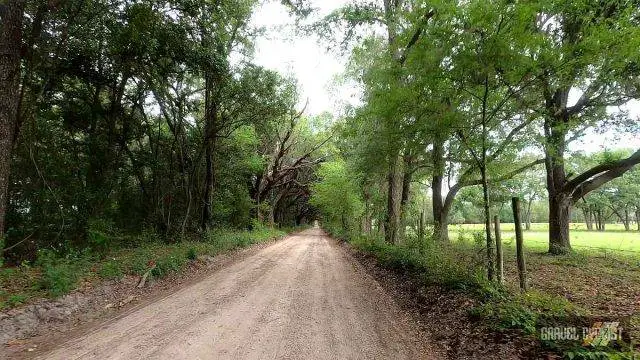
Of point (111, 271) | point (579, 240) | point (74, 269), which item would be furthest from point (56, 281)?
point (579, 240)

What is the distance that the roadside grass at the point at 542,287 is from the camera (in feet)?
14.5

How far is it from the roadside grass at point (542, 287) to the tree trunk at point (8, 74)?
9.13 m

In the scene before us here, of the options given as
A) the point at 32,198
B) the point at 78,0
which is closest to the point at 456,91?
the point at 78,0

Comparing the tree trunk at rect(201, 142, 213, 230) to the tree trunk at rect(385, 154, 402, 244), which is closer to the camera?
the tree trunk at rect(385, 154, 402, 244)

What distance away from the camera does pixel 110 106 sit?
1309 centimetres

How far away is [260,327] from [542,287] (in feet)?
22.4

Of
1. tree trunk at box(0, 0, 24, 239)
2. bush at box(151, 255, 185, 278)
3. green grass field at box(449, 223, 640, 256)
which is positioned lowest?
bush at box(151, 255, 185, 278)

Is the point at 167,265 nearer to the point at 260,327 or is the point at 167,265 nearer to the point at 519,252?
the point at 260,327

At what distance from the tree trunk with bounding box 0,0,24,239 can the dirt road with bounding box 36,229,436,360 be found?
151 inches

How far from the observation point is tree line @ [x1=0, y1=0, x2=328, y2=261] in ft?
28.7

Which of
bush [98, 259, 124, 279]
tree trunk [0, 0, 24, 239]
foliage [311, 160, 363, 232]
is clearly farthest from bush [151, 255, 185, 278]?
foliage [311, 160, 363, 232]

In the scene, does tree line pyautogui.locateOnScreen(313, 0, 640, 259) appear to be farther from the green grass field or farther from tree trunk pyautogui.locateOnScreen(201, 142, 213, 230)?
tree trunk pyautogui.locateOnScreen(201, 142, 213, 230)

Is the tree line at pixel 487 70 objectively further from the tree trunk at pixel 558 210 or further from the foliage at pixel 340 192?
the foliage at pixel 340 192

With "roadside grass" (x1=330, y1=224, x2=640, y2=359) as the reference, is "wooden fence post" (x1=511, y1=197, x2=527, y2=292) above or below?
above
